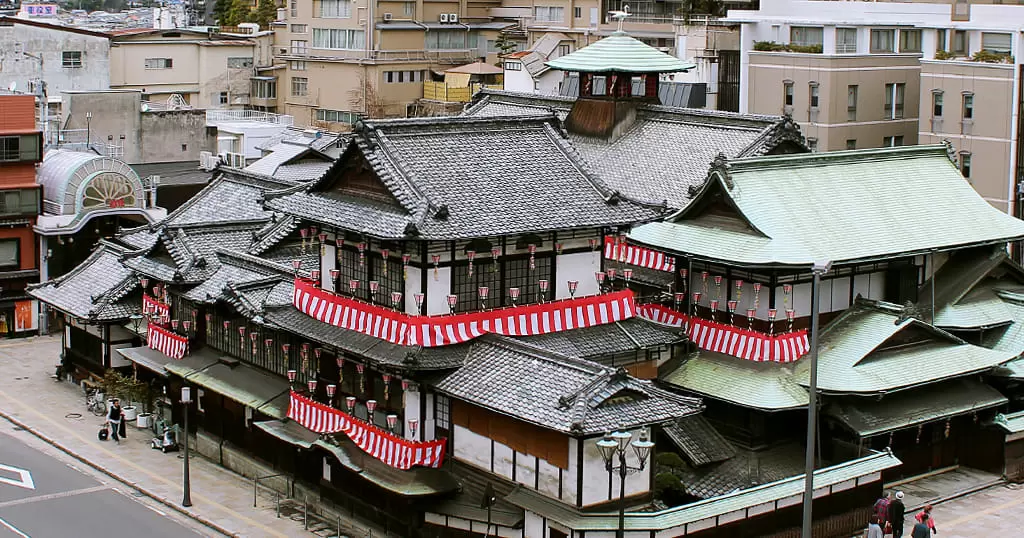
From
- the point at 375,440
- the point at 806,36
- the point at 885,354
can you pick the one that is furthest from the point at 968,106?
the point at 375,440

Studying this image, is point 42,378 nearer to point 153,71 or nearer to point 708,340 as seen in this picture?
point 708,340

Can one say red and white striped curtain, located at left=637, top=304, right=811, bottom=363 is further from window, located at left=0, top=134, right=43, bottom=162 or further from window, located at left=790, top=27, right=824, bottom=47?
window, located at left=790, top=27, right=824, bottom=47

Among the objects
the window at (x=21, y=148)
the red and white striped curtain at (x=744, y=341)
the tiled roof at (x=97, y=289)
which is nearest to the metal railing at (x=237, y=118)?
→ the window at (x=21, y=148)

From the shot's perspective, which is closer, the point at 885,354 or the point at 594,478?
the point at 594,478

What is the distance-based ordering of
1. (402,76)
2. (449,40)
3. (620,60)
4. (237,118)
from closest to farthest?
(620,60), (237,118), (402,76), (449,40)

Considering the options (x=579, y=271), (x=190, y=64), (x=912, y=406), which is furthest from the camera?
(x=190, y=64)

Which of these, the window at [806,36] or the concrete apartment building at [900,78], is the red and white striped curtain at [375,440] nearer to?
the concrete apartment building at [900,78]

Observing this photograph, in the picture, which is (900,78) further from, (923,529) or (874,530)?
(874,530)

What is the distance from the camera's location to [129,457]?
5756 cm

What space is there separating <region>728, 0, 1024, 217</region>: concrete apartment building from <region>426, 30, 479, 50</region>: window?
49.2 m

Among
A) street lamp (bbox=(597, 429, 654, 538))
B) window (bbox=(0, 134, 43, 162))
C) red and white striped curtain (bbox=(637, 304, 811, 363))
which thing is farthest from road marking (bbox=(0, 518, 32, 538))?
window (bbox=(0, 134, 43, 162))

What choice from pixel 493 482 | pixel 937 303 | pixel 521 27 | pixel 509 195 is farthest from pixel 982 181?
pixel 521 27

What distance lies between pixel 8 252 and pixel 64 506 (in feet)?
95.3

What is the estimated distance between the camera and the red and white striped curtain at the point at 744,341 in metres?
50.4
